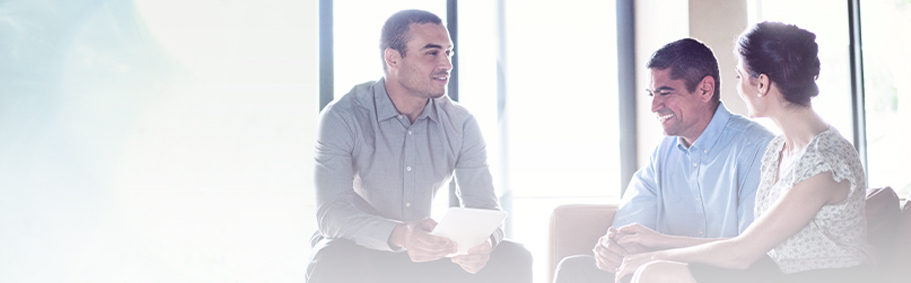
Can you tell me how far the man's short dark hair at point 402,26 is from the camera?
6.63 ft

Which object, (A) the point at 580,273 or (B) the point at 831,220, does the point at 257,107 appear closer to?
(A) the point at 580,273

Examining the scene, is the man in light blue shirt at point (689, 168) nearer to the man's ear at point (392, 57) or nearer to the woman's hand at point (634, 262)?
the woman's hand at point (634, 262)

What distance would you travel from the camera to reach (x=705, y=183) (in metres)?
1.76

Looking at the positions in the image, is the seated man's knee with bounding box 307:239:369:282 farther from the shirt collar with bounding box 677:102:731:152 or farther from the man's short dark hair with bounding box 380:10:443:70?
the shirt collar with bounding box 677:102:731:152

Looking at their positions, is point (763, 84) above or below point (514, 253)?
above

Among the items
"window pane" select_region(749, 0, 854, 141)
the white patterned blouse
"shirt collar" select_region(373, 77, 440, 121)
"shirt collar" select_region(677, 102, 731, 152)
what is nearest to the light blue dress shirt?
"shirt collar" select_region(677, 102, 731, 152)

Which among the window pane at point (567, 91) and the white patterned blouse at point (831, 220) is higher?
the window pane at point (567, 91)

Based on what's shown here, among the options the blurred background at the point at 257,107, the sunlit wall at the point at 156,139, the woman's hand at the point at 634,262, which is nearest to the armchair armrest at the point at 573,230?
the woman's hand at the point at 634,262

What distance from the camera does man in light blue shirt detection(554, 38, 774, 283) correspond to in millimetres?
1667

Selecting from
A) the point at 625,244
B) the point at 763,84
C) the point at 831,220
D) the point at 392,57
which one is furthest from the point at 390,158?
the point at 831,220

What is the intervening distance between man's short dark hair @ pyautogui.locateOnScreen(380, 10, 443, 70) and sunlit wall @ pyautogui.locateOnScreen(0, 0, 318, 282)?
3.70 feet

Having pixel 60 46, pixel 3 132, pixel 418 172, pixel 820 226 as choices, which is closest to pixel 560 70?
pixel 418 172

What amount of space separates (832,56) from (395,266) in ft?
9.73

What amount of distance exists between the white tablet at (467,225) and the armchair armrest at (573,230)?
0.36m
